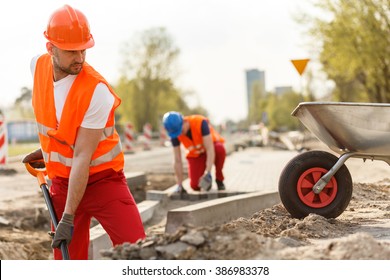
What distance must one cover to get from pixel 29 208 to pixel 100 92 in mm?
5830

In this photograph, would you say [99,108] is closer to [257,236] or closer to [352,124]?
[257,236]

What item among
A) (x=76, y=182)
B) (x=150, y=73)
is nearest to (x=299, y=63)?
(x=76, y=182)

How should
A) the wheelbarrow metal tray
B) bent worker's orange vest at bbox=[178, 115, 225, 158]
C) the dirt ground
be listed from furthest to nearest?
1. bent worker's orange vest at bbox=[178, 115, 225, 158]
2. the wheelbarrow metal tray
3. the dirt ground

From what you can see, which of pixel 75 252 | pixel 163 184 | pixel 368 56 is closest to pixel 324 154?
pixel 75 252

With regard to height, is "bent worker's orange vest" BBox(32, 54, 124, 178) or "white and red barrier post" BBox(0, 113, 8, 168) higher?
"bent worker's orange vest" BBox(32, 54, 124, 178)

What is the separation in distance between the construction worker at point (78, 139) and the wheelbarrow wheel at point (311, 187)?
6.26ft

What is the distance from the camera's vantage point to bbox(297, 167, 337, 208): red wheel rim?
18.3 feet

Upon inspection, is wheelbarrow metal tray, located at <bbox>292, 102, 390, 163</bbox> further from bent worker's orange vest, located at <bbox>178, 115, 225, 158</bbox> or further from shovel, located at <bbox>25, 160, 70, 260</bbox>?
bent worker's orange vest, located at <bbox>178, 115, 225, 158</bbox>

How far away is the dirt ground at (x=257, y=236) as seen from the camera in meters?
3.30

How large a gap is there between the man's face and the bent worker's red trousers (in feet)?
2.15

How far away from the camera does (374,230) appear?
5.05 m

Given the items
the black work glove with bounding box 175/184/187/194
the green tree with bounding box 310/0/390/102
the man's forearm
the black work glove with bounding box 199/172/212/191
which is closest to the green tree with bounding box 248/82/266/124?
the green tree with bounding box 310/0/390/102

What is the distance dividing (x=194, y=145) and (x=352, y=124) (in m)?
4.08
